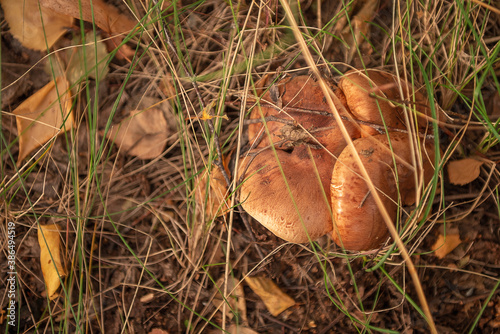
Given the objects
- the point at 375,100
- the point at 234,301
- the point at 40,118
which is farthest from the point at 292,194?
the point at 40,118

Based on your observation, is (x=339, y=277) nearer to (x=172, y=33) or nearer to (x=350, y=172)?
(x=350, y=172)

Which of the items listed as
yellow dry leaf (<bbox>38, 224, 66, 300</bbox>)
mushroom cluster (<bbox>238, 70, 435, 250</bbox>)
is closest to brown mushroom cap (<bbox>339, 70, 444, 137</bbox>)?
mushroom cluster (<bbox>238, 70, 435, 250</bbox>)

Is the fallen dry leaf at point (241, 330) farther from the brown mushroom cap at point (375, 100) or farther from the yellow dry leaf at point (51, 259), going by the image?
the brown mushroom cap at point (375, 100)

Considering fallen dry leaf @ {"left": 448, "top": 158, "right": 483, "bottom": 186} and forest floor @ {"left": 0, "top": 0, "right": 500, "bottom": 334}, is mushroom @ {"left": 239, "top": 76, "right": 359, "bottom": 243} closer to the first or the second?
forest floor @ {"left": 0, "top": 0, "right": 500, "bottom": 334}

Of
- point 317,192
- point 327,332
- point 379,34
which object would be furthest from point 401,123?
point 327,332

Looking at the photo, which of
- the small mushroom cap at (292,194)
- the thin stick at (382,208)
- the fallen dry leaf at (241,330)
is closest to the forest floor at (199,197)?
the fallen dry leaf at (241,330)

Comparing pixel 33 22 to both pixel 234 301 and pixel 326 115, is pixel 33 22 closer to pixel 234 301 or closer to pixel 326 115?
pixel 326 115
